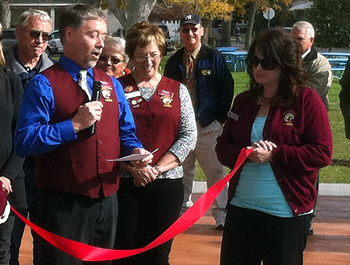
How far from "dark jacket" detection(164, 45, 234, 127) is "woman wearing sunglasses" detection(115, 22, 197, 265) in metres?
2.51

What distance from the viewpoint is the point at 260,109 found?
456 cm

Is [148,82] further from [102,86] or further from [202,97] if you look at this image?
[202,97]

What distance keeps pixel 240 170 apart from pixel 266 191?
213mm

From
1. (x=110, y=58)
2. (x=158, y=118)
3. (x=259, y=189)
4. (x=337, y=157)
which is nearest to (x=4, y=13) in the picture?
(x=337, y=157)

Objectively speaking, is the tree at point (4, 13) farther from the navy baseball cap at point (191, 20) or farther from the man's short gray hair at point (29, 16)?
the man's short gray hair at point (29, 16)

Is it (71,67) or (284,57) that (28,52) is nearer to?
(71,67)

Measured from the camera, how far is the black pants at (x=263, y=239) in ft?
14.3

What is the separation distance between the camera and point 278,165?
4.41m

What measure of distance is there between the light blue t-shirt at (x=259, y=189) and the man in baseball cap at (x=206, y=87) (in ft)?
10.7

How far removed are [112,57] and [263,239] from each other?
2.12 metres

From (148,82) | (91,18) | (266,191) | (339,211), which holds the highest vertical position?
(91,18)

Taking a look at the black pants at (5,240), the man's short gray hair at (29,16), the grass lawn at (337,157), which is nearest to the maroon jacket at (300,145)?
the black pants at (5,240)

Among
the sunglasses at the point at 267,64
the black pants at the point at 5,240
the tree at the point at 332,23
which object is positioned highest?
the sunglasses at the point at 267,64

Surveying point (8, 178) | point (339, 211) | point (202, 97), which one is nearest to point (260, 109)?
point (8, 178)
